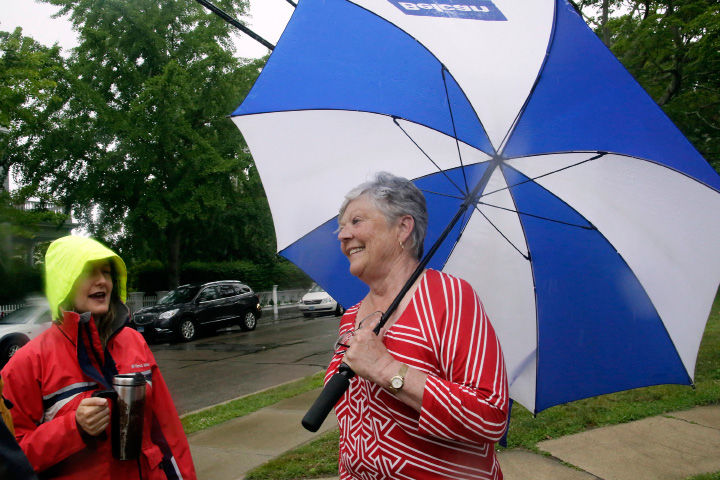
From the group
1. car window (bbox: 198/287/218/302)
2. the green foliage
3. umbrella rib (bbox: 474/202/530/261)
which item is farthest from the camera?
the green foliage

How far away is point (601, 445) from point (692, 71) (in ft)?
21.1

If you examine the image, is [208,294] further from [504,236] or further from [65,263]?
[504,236]

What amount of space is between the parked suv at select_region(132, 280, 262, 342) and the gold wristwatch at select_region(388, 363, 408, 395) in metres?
13.7

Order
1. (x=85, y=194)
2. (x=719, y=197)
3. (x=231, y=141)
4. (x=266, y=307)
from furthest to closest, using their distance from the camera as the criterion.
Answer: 1. (x=266, y=307)
2. (x=231, y=141)
3. (x=85, y=194)
4. (x=719, y=197)

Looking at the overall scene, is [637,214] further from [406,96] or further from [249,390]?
[249,390]

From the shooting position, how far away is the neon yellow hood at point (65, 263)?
A: 2.09m

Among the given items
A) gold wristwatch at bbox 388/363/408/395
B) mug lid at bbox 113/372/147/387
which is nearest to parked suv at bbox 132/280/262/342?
mug lid at bbox 113/372/147/387

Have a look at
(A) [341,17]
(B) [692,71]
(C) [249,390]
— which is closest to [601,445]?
(A) [341,17]

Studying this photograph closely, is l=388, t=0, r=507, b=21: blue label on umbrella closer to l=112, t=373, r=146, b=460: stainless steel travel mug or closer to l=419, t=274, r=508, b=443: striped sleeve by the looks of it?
l=419, t=274, r=508, b=443: striped sleeve

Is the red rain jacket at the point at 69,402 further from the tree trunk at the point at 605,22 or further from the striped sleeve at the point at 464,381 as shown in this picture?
the tree trunk at the point at 605,22

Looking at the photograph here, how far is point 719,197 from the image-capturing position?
2.05 metres

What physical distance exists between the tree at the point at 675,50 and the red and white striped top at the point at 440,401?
24.9 feet

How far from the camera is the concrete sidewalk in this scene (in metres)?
3.76

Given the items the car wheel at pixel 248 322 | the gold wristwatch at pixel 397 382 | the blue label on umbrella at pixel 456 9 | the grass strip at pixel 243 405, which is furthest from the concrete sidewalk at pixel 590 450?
the car wheel at pixel 248 322
